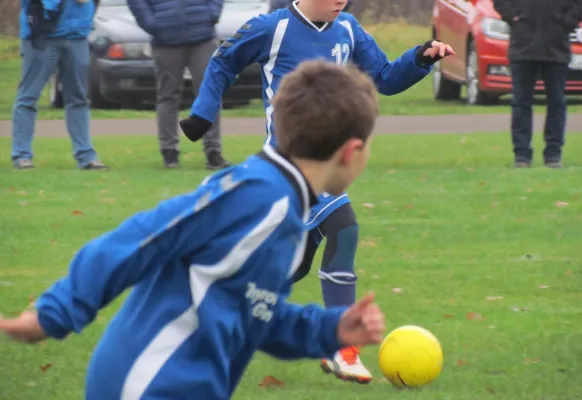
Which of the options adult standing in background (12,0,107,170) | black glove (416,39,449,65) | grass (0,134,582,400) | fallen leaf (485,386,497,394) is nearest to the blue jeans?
adult standing in background (12,0,107,170)

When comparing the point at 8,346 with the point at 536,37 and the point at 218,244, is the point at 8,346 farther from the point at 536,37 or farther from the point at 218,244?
the point at 536,37

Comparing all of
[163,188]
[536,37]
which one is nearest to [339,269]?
[163,188]

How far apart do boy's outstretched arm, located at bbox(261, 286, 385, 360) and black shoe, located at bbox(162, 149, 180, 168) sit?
8729 millimetres

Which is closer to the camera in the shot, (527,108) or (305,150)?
(305,150)

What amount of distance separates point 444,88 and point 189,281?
654 inches

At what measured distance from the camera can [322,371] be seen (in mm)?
5816

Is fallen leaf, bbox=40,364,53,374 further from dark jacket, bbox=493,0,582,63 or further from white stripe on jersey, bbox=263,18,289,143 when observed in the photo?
dark jacket, bbox=493,0,582,63

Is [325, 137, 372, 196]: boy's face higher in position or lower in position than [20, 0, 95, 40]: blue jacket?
higher

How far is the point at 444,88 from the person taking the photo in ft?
64.3

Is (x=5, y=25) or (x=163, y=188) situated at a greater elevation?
(x=163, y=188)

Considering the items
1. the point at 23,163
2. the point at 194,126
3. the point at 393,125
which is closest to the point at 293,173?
the point at 194,126

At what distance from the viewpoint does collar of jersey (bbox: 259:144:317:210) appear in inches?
128

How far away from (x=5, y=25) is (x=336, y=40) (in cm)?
2273

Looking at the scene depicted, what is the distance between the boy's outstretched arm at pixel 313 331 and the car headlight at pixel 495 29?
509 inches
